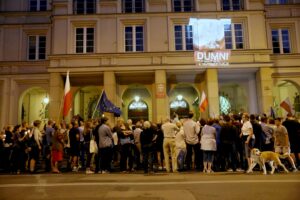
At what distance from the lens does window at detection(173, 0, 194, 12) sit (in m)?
21.6

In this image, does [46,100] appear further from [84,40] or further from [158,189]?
[158,189]

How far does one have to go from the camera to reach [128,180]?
30.3 ft

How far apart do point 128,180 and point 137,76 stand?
13.2m

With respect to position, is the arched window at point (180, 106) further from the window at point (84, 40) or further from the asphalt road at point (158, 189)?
the asphalt road at point (158, 189)

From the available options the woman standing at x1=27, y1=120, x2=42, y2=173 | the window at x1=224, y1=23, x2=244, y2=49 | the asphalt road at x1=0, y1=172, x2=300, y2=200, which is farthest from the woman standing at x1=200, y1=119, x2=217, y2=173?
the window at x1=224, y1=23, x2=244, y2=49

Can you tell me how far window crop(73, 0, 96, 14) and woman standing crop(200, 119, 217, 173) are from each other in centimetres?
1382

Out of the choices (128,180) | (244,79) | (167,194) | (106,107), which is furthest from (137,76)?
(167,194)

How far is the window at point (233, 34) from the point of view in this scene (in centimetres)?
2080

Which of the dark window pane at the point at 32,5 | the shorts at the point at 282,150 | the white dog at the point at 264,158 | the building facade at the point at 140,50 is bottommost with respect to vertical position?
the white dog at the point at 264,158

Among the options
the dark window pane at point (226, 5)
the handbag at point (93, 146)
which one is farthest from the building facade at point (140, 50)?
the handbag at point (93, 146)

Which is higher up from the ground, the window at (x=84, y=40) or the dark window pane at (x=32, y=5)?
the dark window pane at (x=32, y=5)

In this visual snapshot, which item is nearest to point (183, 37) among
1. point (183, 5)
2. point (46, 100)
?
point (183, 5)

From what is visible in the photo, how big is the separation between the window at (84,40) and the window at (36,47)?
12.4 ft

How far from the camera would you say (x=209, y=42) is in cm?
1992
